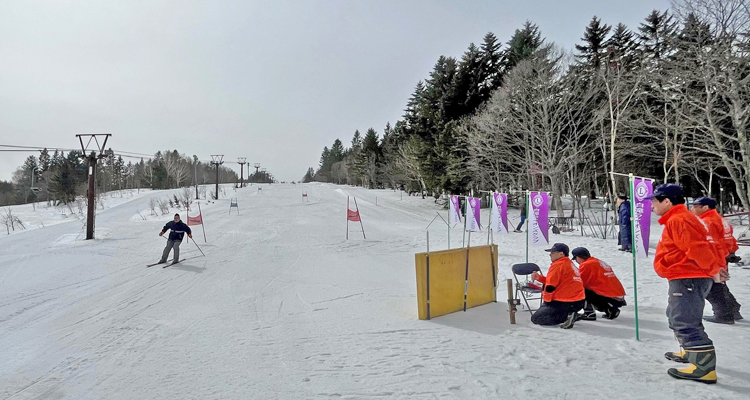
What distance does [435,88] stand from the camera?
33969 millimetres

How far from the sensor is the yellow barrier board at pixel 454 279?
6473 millimetres

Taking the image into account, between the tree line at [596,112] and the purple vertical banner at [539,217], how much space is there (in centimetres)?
478

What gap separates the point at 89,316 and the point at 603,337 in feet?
29.0

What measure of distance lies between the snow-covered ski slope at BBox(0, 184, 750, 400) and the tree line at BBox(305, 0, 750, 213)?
9.93 m

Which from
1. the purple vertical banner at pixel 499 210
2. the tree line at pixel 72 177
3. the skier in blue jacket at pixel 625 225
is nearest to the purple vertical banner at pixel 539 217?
the skier in blue jacket at pixel 625 225

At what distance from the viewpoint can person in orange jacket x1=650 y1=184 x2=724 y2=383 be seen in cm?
379

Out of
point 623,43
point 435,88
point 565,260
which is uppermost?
point 623,43

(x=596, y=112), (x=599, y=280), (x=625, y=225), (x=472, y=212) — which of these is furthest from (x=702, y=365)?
(x=596, y=112)

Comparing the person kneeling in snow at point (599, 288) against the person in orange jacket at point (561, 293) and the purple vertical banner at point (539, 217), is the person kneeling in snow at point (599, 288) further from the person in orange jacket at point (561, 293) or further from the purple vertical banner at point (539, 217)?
the purple vertical banner at point (539, 217)

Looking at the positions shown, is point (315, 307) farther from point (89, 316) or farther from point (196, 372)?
point (89, 316)

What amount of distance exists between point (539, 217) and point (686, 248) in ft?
26.4

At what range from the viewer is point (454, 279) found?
686 cm

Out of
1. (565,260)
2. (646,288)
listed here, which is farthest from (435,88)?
(565,260)

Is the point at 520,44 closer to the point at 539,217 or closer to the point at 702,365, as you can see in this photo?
the point at 539,217
